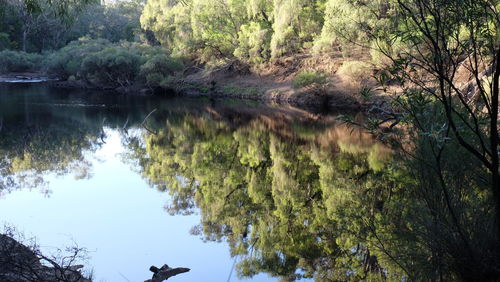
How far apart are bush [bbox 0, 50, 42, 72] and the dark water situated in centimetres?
2451

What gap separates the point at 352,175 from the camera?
1146 centimetres

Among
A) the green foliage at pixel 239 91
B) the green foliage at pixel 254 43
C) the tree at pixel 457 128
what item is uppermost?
the green foliage at pixel 254 43

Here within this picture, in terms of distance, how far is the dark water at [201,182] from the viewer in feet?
24.1

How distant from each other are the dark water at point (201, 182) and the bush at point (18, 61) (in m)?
24.5

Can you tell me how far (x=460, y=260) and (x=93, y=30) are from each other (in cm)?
5633

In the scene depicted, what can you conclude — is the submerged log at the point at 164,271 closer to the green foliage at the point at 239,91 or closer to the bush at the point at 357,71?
the bush at the point at 357,71

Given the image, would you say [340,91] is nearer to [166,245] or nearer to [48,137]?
[48,137]

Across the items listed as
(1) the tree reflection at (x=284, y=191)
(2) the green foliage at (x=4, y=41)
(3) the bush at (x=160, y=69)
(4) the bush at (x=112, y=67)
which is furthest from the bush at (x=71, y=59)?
(1) the tree reflection at (x=284, y=191)

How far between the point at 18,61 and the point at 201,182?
133 feet

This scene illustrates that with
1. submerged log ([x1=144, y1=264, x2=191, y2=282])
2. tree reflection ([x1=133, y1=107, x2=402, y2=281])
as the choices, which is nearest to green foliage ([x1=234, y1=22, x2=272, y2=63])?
tree reflection ([x1=133, y1=107, x2=402, y2=281])

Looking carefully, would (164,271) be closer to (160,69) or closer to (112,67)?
(160,69)

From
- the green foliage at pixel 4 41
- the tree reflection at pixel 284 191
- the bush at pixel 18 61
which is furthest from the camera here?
the green foliage at pixel 4 41

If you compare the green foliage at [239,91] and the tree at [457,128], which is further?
the green foliage at [239,91]

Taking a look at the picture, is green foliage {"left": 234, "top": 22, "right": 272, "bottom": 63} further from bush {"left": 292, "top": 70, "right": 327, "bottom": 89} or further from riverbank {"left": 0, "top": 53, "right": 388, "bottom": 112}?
bush {"left": 292, "top": 70, "right": 327, "bottom": 89}
